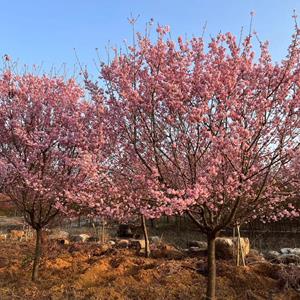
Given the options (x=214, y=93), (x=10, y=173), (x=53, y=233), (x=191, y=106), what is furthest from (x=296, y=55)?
(x=53, y=233)

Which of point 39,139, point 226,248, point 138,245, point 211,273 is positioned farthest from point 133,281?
point 138,245

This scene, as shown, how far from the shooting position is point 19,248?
49.2 ft

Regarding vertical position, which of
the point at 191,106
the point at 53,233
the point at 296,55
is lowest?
the point at 53,233

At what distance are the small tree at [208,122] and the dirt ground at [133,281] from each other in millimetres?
1889

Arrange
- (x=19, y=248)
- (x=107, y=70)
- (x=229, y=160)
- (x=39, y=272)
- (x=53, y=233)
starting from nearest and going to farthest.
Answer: (x=229, y=160) < (x=107, y=70) < (x=39, y=272) < (x=19, y=248) < (x=53, y=233)

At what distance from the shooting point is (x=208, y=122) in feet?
18.8

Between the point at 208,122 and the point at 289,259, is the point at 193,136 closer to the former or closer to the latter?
the point at 208,122

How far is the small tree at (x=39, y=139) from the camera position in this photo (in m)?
7.82

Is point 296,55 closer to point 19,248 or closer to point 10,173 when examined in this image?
point 10,173

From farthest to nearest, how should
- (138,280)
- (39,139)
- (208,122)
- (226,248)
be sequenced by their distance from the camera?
(226,248) < (138,280) < (39,139) < (208,122)

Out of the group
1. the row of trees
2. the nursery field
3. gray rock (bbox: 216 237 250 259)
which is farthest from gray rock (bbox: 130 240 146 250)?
the row of trees

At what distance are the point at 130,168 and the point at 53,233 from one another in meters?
16.1

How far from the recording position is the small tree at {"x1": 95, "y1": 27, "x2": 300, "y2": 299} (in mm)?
5613

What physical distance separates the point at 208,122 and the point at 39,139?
3932 mm
